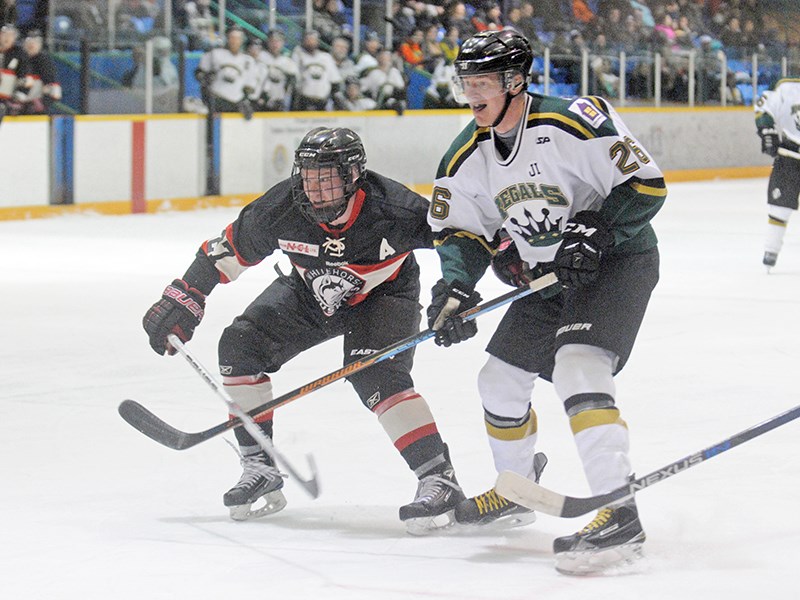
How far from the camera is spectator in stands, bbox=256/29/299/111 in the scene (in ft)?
36.1

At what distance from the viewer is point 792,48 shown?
15805mm

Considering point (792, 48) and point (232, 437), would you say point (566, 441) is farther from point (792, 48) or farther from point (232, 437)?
point (792, 48)

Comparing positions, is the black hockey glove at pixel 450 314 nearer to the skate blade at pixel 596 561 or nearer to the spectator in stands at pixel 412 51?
the skate blade at pixel 596 561

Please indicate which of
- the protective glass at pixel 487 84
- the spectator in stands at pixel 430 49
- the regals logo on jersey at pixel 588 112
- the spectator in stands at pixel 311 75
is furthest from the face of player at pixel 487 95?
the spectator in stands at pixel 430 49

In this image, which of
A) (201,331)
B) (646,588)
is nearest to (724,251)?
(201,331)

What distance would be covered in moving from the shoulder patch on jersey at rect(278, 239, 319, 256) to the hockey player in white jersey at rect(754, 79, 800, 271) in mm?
4772

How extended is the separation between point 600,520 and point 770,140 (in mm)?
5328

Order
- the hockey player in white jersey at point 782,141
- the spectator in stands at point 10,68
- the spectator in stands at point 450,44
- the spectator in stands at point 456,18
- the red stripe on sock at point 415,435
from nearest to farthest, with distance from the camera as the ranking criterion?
the red stripe on sock at point 415,435
the hockey player in white jersey at point 782,141
the spectator in stands at point 10,68
the spectator in stands at point 450,44
the spectator in stands at point 456,18

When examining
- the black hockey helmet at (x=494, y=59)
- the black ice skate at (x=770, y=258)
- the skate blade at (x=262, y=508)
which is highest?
the black hockey helmet at (x=494, y=59)

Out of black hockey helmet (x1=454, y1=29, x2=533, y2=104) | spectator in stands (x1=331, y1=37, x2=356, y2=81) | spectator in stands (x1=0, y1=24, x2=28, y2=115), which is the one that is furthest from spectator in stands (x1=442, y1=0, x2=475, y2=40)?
black hockey helmet (x1=454, y1=29, x2=533, y2=104)

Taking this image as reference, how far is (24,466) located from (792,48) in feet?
45.7

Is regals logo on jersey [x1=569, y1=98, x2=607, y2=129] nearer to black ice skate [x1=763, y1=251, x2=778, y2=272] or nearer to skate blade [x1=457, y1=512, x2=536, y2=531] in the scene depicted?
skate blade [x1=457, y1=512, x2=536, y2=531]

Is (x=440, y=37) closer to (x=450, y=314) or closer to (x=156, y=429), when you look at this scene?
(x=156, y=429)

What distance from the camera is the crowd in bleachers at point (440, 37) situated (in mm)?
10828
